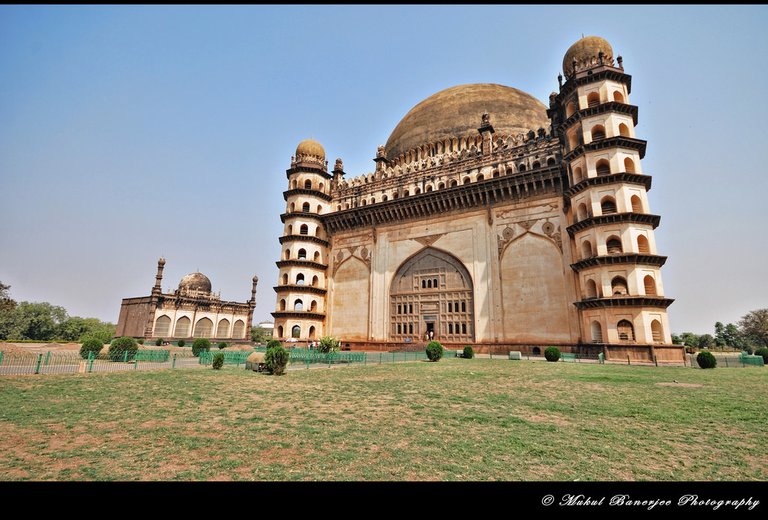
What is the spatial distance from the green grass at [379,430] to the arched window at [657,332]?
9140mm

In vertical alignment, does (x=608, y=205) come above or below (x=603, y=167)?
below

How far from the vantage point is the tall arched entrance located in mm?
28906

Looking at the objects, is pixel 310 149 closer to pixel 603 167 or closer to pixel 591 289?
pixel 603 167

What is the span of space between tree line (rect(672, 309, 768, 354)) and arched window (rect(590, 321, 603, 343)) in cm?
3089

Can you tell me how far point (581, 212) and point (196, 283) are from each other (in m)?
48.8

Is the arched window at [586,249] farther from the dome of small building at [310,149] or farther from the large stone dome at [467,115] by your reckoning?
the dome of small building at [310,149]

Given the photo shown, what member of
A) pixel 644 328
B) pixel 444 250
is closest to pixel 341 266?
pixel 444 250

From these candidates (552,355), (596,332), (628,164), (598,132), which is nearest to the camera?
(552,355)

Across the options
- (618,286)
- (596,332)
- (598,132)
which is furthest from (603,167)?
(596,332)

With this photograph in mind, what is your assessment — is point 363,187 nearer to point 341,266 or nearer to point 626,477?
point 341,266

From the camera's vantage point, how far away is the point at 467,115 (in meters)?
37.6

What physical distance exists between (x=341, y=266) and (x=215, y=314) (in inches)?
1016

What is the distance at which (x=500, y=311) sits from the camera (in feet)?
87.7

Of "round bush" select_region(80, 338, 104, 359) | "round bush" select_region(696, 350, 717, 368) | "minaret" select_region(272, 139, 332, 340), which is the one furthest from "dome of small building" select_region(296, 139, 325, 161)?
"round bush" select_region(696, 350, 717, 368)
